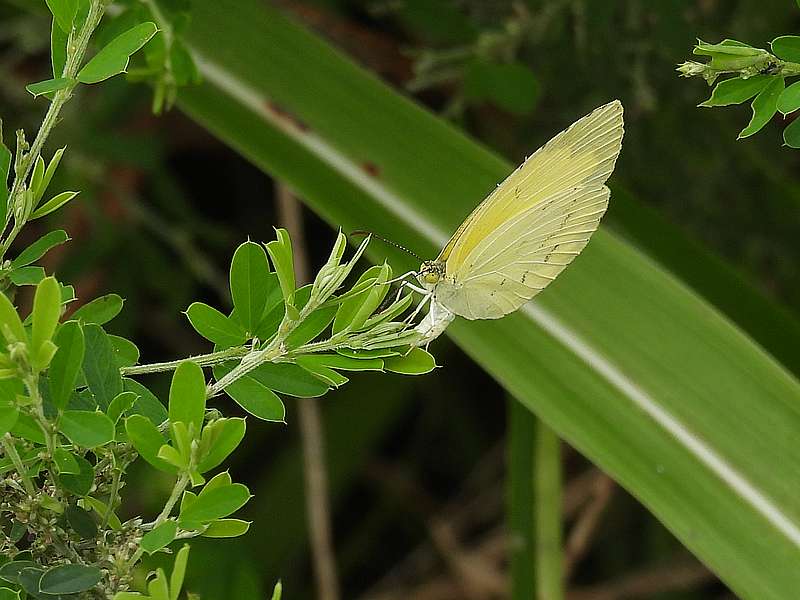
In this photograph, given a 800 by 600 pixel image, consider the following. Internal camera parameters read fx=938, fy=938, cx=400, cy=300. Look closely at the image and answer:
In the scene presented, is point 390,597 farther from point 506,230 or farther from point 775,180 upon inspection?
point 506,230

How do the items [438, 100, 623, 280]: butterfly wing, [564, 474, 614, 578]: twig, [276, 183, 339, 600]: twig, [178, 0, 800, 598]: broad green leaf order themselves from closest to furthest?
[438, 100, 623, 280]: butterfly wing < [178, 0, 800, 598]: broad green leaf < [276, 183, 339, 600]: twig < [564, 474, 614, 578]: twig

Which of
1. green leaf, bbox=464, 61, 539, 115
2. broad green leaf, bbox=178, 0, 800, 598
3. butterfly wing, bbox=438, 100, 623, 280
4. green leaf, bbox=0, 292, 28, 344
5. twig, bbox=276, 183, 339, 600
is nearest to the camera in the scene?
green leaf, bbox=0, 292, 28, 344

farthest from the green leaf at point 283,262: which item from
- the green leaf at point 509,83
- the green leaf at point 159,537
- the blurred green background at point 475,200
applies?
the green leaf at point 509,83

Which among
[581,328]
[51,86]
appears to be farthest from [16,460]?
[581,328]

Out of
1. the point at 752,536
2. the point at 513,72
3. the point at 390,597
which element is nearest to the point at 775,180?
the point at 513,72

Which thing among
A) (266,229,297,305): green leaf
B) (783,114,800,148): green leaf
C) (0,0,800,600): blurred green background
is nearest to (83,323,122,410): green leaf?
(266,229,297,305): green leaf

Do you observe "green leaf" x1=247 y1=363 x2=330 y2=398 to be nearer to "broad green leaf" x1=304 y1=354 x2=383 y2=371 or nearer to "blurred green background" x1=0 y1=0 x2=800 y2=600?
"broad green leaf" x1=304 y1=354 x2=383 y2=371

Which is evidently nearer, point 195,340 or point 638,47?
point 638,47
